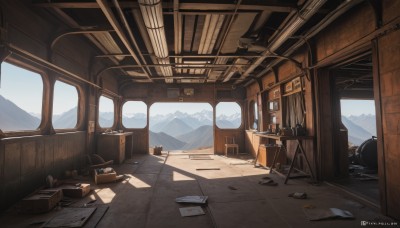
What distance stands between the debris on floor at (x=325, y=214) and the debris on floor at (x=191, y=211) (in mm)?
1603

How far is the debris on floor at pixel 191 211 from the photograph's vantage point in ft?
10.5

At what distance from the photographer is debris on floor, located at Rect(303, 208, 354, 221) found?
9.99ft

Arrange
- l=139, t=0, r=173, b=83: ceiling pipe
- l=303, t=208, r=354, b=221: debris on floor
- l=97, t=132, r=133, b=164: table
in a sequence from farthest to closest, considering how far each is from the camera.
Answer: l=97, t=132, r=133, b=164: table, l=139, t=0, r=173, b=83: ceiling pipe, l=303, t=208, r=354, b=221: debris on floor

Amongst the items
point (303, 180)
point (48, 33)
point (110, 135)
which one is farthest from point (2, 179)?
point (303, 180)

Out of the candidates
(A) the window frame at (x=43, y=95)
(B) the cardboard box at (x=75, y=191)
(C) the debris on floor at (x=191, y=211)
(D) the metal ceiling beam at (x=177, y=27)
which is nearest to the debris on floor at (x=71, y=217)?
(B) the cardboard box at (x=75, y=191)

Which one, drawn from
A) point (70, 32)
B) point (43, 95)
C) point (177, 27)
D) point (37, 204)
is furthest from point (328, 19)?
point (43, 95)

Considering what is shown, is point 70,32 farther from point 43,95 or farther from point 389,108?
point 389,108

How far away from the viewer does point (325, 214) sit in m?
3.14

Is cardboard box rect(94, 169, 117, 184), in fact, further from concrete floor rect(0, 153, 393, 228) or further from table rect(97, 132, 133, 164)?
table rect(97, 132, 133, 164)

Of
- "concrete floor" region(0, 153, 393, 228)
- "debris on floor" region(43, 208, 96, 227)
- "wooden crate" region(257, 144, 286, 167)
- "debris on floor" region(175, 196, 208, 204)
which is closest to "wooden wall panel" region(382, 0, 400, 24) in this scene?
"concrete floor" region(0, 153, 393, 228)

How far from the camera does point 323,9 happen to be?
3.97 m

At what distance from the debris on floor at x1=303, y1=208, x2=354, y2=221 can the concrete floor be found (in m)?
0.08

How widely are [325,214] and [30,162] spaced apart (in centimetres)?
511

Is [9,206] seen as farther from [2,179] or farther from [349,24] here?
[349,24]
